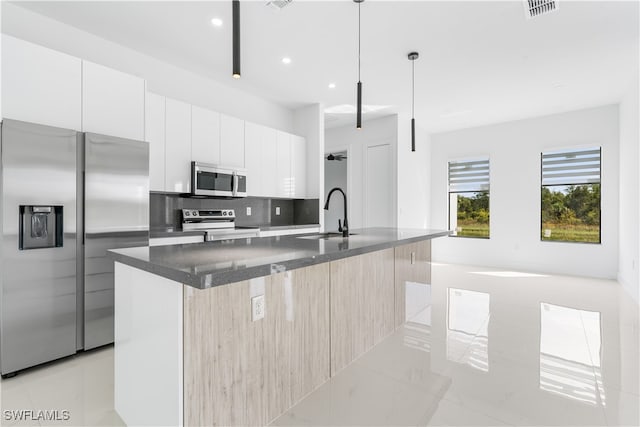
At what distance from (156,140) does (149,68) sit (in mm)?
934

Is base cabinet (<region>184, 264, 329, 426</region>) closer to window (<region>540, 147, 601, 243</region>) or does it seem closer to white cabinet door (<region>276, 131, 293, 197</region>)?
white cabinet door (<region>276, 131, 293, 197</region>)

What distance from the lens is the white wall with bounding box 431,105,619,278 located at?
215 inches

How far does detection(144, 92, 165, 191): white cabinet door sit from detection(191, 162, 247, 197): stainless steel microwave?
363 mm

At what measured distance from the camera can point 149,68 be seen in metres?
3.70

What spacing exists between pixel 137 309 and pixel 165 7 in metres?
2.63

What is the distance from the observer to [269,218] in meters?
5.23

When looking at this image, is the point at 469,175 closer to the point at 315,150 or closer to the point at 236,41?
the point at 315,150

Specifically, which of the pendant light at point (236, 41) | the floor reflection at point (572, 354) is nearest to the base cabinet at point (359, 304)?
the floor reflection at point (572, 354)

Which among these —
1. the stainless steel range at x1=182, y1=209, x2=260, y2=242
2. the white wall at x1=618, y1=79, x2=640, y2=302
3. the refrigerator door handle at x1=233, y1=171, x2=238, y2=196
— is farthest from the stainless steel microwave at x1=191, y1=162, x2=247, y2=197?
the white wall at x1=618, y1=79, x2=640, y2=302

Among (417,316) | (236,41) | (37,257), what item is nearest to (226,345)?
(236,41)

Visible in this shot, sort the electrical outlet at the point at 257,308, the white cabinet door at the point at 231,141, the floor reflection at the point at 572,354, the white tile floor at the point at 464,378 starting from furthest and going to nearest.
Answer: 1. the white cabinet door at the point at 231,141
2. the floor reflection at the point at 572,354
3. the white tile floor at the point at 464,378
4. the electrical outlet at the point at 257,308

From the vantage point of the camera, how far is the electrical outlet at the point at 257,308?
5.13 ft

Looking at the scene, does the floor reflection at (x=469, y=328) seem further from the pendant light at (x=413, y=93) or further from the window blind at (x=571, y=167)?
the window blind at (x=571, y=167)

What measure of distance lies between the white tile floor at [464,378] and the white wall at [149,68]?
2.84 metres
